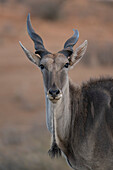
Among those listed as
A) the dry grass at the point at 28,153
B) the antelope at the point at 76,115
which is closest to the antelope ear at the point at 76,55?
the antelope at the point at 76,115

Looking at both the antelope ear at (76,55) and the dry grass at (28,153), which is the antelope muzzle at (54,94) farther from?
the dry grass at (28,153)

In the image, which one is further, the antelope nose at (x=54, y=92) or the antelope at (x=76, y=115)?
the antelope at (x=76, y=115)

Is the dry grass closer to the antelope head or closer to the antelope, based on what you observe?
the antelope

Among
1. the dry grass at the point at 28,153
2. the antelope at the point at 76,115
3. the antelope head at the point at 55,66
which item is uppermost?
the antelope head at the point at 55,66

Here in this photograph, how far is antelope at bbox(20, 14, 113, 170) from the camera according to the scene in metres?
8.54

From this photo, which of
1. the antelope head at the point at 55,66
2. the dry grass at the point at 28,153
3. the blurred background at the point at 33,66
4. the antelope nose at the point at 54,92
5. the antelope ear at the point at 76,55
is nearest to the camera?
the antelope nose at the point at 54,92

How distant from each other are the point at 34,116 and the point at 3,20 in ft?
68.9

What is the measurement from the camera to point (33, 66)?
2645 cm

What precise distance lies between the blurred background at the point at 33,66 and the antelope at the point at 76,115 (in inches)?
137

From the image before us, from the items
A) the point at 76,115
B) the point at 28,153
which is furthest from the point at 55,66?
the point at 28,153

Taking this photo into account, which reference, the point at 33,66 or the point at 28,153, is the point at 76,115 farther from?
the point at 33,66

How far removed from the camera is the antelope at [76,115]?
854cm

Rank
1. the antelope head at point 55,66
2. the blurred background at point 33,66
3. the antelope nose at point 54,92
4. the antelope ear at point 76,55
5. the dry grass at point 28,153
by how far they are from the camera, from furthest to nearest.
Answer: the blurred background at point 33,66, the dry grass at point 28,153, the antelope ear at point 76,55, the antelope head at point 55,66, the antelope nose at point 54,92

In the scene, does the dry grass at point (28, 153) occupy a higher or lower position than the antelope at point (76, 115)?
lower
